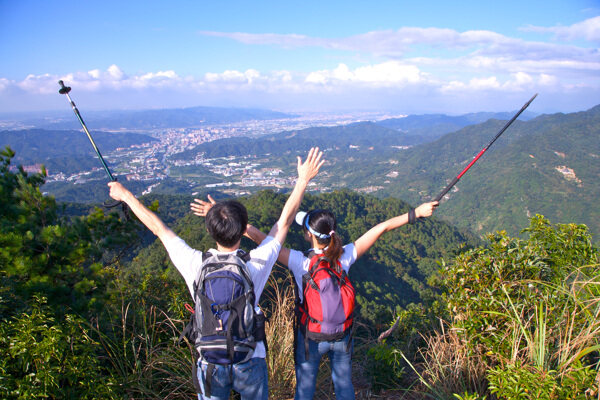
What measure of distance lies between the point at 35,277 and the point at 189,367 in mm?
2107

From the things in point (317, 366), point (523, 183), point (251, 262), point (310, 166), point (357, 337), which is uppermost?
point (310, 166)

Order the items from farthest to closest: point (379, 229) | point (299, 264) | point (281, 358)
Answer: point (281, 358) → point (379, 229) → point (299, 264)

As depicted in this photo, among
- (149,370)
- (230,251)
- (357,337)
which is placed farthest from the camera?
(357,337)

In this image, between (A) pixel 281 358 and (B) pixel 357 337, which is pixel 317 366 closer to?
(A) pixel 281 358

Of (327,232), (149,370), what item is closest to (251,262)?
(327,232)

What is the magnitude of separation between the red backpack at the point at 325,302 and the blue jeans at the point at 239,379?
0.34m

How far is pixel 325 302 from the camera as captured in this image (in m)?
1.89

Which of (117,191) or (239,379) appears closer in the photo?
(239,379)

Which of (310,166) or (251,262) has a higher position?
(310,166)

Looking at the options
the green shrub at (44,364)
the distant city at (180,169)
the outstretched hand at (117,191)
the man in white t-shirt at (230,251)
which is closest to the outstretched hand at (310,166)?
the man in white t-shirt at (230,251)

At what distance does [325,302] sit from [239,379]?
23.4 inches

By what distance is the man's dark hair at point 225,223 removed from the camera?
1.66 m

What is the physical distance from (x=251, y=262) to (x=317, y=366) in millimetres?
798

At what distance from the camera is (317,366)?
200 cm
